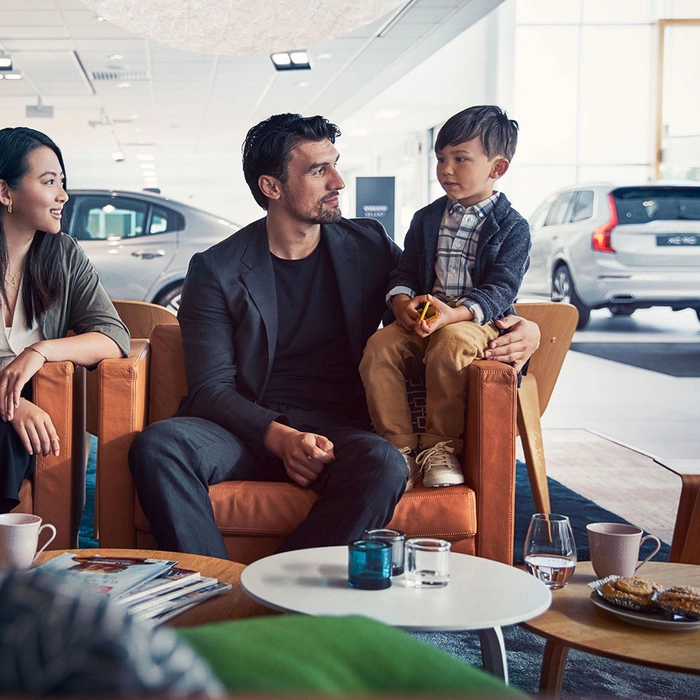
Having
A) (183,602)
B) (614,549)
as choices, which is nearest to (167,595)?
(183,602)

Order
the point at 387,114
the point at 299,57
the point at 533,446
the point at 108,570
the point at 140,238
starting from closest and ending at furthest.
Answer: the point at 108,570 → the point at 533,446 → the point at 140,238 → the point at 299,57 → the point at 387,114

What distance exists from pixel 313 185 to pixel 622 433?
2.94m

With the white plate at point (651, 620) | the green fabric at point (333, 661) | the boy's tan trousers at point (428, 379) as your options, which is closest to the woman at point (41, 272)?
the boy's tan trousers at point (428, 379)

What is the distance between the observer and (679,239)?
8586mm

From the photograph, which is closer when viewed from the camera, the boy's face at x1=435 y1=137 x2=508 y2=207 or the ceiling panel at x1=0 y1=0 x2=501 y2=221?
the boy's face at x1=435 y1=137 x2=508 y2=207

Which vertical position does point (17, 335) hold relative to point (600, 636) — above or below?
above

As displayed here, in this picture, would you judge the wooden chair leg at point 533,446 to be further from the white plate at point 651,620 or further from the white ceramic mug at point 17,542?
the white ceramic mug at point 17,542

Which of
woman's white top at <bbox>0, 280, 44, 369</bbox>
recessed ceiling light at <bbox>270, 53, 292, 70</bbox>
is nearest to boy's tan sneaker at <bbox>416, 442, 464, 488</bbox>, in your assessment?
woman's white top at <bbox>0, 280, 44, 369</bbox>

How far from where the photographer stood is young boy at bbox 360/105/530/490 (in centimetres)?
229

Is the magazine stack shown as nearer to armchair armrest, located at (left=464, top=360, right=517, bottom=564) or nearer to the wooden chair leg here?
armchair armrest, located at (left=464, top=360, right=517, bottom=564)

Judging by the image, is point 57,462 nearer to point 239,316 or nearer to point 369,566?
point 239,316

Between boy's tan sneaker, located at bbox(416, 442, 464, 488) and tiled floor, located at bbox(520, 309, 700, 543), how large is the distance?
15.2 inches

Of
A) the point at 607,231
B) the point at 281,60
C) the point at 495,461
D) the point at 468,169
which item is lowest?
the point at 495,461

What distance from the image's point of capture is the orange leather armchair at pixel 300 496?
211 cm
